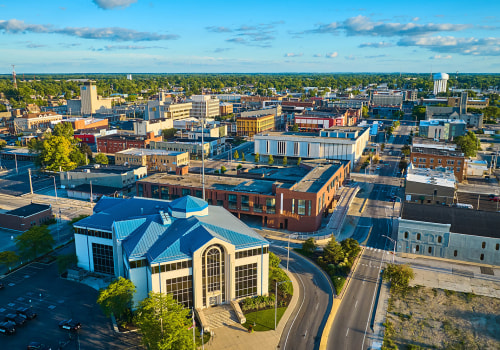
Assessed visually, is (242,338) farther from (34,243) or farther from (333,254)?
(34,243)

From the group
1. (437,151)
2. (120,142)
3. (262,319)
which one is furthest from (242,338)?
(120,142)

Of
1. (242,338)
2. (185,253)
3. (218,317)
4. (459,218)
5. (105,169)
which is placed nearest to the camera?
(242,338)

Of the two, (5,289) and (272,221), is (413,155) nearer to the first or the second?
(272,221)

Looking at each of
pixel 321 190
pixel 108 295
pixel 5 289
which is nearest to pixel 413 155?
pixel 321 190

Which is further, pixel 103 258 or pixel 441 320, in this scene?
pixel 103 258

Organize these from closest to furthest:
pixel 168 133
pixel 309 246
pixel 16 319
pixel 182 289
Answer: pixel 16 319, pixel 182 289, pixel 309 246, pixel 168 133

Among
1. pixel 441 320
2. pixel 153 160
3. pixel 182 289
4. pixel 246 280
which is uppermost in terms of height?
pixel 153 160

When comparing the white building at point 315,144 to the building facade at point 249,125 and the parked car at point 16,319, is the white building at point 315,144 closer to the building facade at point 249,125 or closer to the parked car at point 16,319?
the building facade at point 249,125

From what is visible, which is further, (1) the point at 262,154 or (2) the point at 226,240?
(1) the point at 262,154
